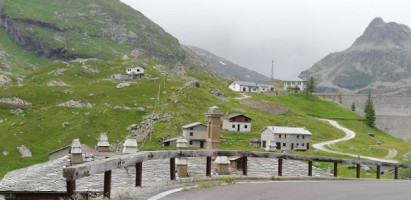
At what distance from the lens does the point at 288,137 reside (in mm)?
97375

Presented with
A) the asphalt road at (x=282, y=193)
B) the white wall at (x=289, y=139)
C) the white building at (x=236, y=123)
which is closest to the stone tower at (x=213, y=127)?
the asphalt road at (x=282, y=193)

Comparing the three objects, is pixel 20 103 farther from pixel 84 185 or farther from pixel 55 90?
pixel 84 185

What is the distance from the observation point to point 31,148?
83.9 m

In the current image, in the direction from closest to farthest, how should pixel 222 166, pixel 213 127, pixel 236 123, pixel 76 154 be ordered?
pixel 222 166, pixel 76 154, pixel 213 127, pixel 236 123

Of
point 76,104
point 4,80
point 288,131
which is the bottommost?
point 288,131

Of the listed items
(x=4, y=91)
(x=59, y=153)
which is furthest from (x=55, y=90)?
(x=59, y=153)

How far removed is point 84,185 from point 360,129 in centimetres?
12671

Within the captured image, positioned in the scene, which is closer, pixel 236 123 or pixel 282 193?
pixel 282 193

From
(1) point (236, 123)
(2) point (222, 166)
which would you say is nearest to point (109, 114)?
(1) point (236, 123)

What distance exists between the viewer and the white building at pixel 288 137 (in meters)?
93.5

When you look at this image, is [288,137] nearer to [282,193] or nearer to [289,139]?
[289,139]

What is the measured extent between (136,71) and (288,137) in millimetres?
76146

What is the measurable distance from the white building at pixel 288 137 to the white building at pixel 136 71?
7131 cm

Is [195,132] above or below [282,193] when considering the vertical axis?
above
